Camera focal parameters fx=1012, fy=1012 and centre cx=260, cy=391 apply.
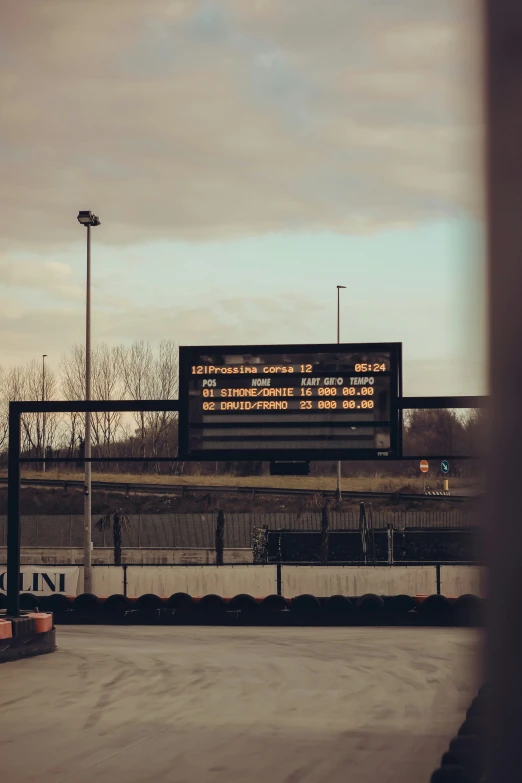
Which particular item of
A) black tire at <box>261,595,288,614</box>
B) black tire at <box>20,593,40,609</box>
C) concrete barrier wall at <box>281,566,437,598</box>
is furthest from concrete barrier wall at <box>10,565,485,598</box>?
black tire at <box>20,593,40,609</box>

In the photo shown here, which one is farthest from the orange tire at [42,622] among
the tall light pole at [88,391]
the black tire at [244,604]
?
the tall light pole at [88,391]

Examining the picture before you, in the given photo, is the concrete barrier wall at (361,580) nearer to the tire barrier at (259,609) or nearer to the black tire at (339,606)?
the tire barrier at (259,609)

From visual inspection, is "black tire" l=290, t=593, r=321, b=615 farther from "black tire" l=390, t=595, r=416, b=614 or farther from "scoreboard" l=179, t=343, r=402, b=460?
"scoreboard" l=179, t=343, r=402, b=460

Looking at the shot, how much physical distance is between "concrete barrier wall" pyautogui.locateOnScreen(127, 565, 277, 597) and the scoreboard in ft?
30.7

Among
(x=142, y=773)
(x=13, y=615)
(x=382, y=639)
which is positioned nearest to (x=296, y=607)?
(x=382, y=639)

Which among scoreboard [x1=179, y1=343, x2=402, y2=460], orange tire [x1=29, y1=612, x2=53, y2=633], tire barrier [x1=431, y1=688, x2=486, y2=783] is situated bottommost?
orange tire [x1=29, y1=612, x2=53, y2=633]

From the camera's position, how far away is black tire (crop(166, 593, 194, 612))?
24.8 meters

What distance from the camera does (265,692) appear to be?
14445 millimetres

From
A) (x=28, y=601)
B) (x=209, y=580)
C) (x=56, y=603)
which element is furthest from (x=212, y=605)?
(x=28, y=601)

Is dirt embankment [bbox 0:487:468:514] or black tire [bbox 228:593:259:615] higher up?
dirt embankment [bbox 0:487:468:514]

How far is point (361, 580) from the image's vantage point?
2580cm

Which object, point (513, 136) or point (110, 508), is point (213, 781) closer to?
point (513, 136)

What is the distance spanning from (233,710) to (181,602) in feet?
39.7

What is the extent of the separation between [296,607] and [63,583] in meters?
6.31
